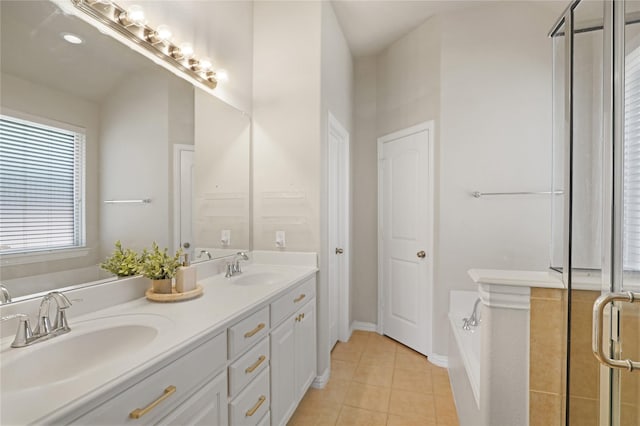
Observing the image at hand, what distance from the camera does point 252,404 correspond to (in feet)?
4.62

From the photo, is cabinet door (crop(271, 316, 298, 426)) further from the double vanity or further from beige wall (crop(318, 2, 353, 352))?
beige wall (crop(318, 2, 353, 352))

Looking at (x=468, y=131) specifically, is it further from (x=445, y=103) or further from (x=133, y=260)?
(x=133, y=260)

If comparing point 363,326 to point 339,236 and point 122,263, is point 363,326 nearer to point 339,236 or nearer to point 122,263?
point 339,236

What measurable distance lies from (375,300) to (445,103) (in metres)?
2.09

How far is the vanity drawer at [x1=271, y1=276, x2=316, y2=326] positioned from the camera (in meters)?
1.66

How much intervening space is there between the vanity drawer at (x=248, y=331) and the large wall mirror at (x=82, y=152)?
62 centimetres

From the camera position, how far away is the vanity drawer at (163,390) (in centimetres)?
76

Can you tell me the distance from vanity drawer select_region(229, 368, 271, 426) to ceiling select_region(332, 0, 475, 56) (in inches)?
112

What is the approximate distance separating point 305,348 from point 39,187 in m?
1.62

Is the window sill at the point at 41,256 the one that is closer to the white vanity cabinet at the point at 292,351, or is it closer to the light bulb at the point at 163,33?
the white vanity cabinet at the point at 292,351

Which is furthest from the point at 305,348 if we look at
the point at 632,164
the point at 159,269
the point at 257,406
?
the point at 632,164

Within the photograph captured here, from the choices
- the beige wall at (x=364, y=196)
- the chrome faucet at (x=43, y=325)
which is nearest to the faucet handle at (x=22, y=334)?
the chrome faucet at (x=43, y=325)

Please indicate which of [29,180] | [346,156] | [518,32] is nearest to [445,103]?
[518,32]

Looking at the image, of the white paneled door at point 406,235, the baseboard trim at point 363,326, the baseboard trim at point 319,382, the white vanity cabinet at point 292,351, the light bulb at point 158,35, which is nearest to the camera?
the light bulb at point 158,35
